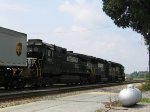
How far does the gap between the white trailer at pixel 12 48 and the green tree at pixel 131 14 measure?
8.17 meters

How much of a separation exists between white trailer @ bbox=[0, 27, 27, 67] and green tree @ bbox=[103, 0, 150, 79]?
8168mm

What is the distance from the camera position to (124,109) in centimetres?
1562

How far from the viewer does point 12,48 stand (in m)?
30.5

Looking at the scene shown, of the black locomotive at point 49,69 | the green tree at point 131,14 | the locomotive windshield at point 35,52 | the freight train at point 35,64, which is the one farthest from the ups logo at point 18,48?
the green tree at point 131,14

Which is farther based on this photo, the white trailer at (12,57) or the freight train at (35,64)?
the freight train at (35,64)

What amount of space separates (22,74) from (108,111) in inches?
726

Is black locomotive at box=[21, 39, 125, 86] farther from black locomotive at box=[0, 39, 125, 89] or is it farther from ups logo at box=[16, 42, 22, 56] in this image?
ups logo at box=[16, 42, 22, 56]

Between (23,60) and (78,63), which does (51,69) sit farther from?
(78,63)

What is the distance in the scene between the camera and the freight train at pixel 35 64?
2989 cm

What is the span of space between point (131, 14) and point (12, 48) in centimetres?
1104

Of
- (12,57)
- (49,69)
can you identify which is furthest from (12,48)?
(49,69)

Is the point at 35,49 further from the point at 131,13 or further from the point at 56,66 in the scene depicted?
the point at 131,13

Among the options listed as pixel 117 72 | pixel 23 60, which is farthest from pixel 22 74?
pixel 117 72

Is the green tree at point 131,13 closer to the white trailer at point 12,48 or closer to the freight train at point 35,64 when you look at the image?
the freight train at point 35,64
